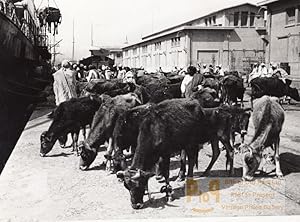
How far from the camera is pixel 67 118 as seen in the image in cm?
766

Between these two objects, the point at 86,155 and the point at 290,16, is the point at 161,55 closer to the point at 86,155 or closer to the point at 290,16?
the point at 290,16

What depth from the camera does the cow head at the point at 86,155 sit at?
6.67 m

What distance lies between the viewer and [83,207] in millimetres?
4957

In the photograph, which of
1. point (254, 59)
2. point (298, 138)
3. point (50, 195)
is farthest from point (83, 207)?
point (254, 59)

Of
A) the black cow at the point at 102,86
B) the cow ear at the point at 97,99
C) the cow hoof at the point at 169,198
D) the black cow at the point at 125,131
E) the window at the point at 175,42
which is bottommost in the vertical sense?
the cow hoof at the point at 169,198

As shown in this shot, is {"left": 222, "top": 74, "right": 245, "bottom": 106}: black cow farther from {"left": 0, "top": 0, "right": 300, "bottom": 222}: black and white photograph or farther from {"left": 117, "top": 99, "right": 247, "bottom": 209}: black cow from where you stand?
{"left": 117, "top": 99, "right": 247, "bottom": 209}: black cow

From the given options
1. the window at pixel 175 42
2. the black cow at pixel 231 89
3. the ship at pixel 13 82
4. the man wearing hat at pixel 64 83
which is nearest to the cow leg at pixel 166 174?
the man wearing hat at pixel 64 83

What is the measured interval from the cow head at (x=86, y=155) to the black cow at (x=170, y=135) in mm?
1663

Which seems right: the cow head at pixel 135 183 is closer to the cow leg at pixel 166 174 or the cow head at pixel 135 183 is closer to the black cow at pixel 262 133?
the cow leg at pixel 166 174

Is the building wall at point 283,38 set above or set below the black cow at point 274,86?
Answer: above

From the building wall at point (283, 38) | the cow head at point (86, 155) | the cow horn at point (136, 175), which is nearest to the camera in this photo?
the cow horn at point (136, 175)

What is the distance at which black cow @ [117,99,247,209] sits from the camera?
482 cm

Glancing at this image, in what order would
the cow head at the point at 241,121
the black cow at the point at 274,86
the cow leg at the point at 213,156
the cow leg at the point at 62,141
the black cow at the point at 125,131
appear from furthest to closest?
the black cow at the point at 274,86 → the cow leg at the point at 62,141 → the cow head at the point at 241,121 → the cow leg at the point at 213,156 → the black cow at the point at 125,131

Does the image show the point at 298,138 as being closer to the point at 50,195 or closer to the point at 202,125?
the point at 202,125
